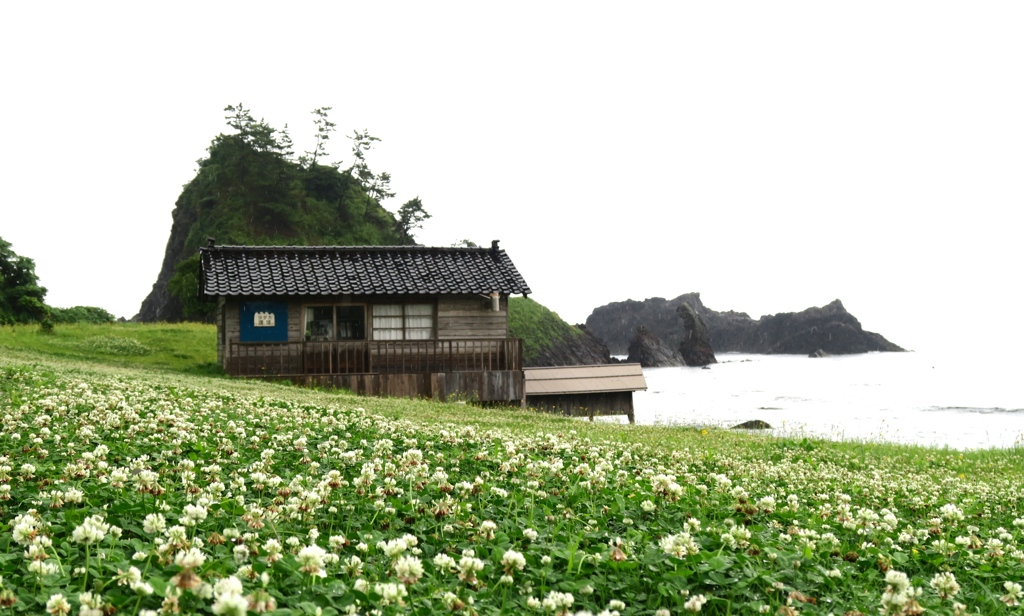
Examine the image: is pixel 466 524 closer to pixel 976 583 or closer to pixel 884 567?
pixel 884 567

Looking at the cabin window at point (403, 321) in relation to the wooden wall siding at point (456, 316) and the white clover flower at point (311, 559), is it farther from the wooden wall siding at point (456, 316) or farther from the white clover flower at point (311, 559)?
the white clover flower at point (311, 559)

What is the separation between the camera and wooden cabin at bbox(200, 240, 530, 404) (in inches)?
1001

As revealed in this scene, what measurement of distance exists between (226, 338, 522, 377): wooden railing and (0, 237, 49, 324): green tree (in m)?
18.9

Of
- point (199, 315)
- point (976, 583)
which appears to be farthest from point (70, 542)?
point (199, 315)

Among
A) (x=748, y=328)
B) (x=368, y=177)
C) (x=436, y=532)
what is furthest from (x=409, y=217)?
(x=748, y=328)

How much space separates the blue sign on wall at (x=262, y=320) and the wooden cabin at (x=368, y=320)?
0.11ft

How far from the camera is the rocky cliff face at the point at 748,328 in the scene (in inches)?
5556

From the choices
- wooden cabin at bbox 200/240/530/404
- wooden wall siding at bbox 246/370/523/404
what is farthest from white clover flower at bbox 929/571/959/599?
wooden cabin at bbox 200/240/530/404

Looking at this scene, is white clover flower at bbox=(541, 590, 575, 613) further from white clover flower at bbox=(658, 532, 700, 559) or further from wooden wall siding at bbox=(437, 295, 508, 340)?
wooden wall siding at bbox=(437, 295, 508, 340)

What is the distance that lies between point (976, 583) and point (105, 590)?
A: 542 centimetres

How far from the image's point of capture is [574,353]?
72.3 metres

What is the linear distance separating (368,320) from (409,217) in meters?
51.4

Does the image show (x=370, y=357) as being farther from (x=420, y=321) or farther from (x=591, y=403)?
(x=591, y=403)

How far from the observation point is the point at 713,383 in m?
73.9
